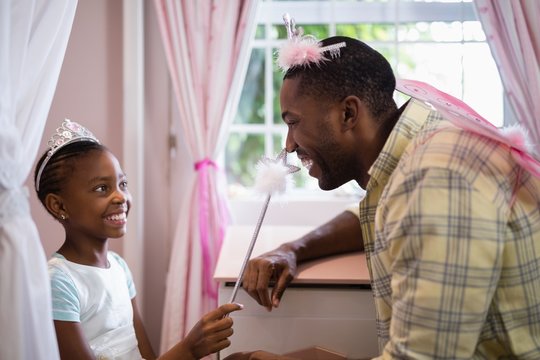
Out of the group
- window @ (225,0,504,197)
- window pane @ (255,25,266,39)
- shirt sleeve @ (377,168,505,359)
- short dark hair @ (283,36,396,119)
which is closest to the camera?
shirt sleeve @ (377,168,505,359)

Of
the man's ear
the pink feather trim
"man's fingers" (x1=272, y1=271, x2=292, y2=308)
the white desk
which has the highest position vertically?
the pink feather trim

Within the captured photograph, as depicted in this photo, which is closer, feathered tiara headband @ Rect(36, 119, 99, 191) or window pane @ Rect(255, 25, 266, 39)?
feathered tiara headband @ Rect(36, 119, 99, 191)

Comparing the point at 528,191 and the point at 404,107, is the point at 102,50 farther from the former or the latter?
the point at 528,191

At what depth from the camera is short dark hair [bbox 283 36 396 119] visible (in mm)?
1378

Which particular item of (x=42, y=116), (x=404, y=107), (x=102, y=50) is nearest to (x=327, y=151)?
(x=404, y=107)

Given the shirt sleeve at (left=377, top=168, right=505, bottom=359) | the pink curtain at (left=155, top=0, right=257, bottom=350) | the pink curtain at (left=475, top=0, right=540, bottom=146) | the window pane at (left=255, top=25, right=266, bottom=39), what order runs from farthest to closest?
the window pane at (left=255, top=25, right=266, bottom=39) < the pink curtain at (left=155, top=0, right=257, bottom=350) < the pink curtain at (left=475, top=0, right=540, bottom=146) < the shirt sleeve at (left=377, top=168, right=505, bottom=359)

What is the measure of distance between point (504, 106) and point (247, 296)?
1.59 meters

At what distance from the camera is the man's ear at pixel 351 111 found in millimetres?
1355

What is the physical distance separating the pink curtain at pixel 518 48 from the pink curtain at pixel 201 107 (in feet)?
2.97

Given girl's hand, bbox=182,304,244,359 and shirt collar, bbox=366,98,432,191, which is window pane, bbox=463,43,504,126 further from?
girl's hand, bbox=182,304,244,359

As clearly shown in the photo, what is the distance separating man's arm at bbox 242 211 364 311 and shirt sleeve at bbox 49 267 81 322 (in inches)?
15.6

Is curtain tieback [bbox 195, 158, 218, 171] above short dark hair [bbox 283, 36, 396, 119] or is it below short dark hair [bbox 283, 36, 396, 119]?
below

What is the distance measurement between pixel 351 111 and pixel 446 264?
45 cm

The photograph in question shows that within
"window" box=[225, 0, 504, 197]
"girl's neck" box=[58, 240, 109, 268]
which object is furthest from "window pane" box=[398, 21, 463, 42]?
"girl's neck" box=[58, 240, 109, 268]
